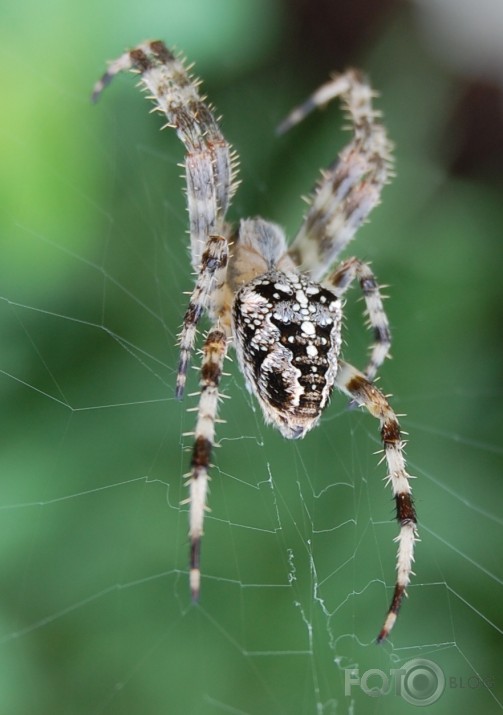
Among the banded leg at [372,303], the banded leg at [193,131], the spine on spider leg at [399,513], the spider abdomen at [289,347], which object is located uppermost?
the banded leg at [193,131]

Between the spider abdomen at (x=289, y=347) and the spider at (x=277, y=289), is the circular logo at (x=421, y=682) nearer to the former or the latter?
the spider at (x=277, y=289)

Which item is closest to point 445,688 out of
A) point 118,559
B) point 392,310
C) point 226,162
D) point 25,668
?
point 118,559

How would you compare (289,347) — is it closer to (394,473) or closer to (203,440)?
(203,440)

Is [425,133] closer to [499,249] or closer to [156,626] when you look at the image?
[499,249]

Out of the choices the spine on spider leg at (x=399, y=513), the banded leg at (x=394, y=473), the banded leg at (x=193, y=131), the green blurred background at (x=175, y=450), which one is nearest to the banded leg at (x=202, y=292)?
the banded leg at (x=193, y=131)

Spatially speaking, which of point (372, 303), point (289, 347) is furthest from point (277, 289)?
point (372, 303)

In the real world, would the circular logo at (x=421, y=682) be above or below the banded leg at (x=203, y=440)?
below
